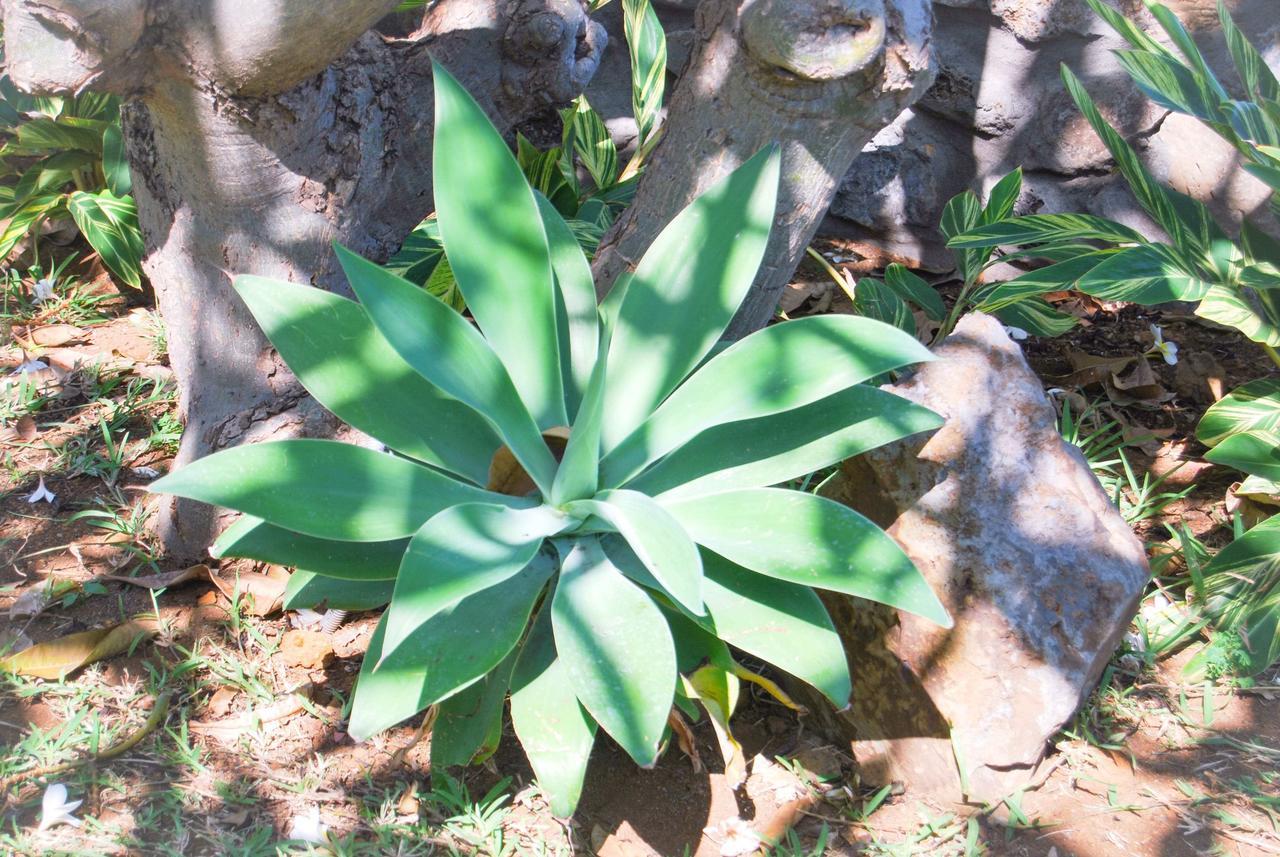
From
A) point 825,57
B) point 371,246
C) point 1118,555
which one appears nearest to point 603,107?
point 371,246

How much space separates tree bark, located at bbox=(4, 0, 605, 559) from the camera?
1666mm

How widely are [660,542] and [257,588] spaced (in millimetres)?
1102

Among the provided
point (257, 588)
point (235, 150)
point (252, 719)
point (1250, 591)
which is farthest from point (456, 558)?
point (1250, 591)

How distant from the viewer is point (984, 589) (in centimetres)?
179

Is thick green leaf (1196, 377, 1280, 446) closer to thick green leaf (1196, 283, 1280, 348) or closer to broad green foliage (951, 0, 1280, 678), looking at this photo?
broad green foliage (951, 0, 1280, 678)

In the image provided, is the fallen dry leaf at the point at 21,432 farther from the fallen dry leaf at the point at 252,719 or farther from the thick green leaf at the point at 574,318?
the thick green leaf at the point at 574,318

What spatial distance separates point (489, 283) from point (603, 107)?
2179mm

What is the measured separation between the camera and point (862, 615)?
1.87 meters

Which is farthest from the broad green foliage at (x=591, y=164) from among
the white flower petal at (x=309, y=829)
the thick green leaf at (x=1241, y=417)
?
the thick green leaf at (x=1241, y=417)

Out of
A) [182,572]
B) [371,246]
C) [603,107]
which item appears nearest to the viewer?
[182,572]

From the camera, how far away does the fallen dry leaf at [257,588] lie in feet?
6.77

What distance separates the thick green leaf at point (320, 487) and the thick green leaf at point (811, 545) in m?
0.41

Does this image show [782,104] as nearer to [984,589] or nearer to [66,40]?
[984,589]

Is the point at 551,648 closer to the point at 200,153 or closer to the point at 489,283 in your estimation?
the point at 489,283
